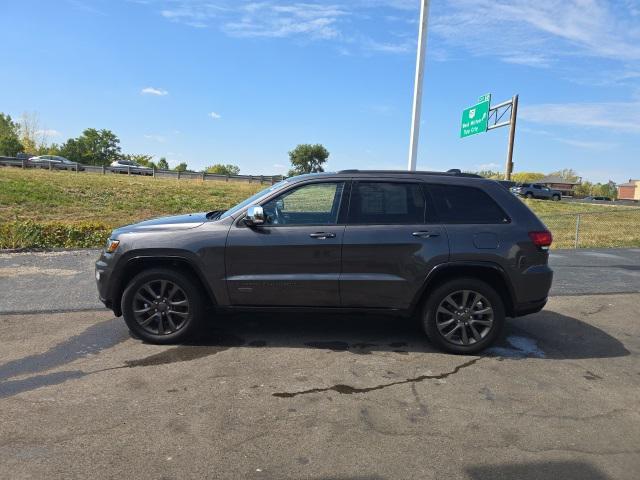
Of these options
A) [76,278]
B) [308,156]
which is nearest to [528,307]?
[76,278]

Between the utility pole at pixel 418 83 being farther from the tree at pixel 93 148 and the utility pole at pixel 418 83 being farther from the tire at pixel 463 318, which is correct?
the tree at pixel 93 148

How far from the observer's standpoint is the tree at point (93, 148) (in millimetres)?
92438

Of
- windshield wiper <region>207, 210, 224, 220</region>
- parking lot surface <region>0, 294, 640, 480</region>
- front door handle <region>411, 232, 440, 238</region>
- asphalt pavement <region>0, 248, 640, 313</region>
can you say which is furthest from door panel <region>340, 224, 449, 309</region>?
asphalt pavement <region>0, 248, 640, 313</region>

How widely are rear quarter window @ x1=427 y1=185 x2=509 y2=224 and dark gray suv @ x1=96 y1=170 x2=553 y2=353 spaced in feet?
0.03

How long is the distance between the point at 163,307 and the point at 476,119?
2098cm

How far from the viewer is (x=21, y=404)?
3.62 metres

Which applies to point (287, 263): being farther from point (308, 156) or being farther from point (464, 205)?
point (308, 156)

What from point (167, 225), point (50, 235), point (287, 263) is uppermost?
point (167, 225)

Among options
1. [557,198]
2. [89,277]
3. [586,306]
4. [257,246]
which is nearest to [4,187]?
[89,277]

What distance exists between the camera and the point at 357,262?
478 centimetres

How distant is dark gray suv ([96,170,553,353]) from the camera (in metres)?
4.77

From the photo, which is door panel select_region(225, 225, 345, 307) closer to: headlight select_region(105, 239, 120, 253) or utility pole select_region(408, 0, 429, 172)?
headlight select_region(105, 239, 120, 253)

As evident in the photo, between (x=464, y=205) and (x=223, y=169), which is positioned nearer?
(x=464, y=205)

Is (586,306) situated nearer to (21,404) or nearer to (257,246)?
(257,246)
